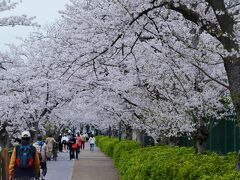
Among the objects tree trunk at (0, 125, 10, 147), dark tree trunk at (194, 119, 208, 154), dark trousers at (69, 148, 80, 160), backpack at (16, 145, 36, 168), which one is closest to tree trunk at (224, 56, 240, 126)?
backpack at (16, 145, 36, 168)

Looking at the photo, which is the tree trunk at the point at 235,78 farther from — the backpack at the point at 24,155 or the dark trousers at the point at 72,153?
the dark trousers at the point at 72,153

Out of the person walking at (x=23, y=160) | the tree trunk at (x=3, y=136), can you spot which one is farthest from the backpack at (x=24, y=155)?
the tree trunk at (x=3, y=136)

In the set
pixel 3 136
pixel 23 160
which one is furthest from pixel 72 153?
pixel 23 160

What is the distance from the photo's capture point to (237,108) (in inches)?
285

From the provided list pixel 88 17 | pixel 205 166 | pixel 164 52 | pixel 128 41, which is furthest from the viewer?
pixel 88 17

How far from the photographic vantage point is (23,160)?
9.97 metres

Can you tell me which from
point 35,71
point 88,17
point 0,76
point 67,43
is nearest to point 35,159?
point 88,17

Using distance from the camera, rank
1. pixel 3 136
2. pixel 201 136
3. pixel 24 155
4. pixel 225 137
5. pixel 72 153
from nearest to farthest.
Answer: pixel 24 155 → pixel 201 136 → pixel 225 137 → pixel 3 136 → pixel 72 153

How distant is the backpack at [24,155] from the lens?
9938 millimetres

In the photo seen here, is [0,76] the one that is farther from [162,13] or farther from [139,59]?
[162,13]

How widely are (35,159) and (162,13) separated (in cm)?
369

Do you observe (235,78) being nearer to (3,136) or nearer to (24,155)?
(24,155)

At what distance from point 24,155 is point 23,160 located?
0.34 feet

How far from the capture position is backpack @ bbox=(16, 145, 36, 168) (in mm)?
9938
